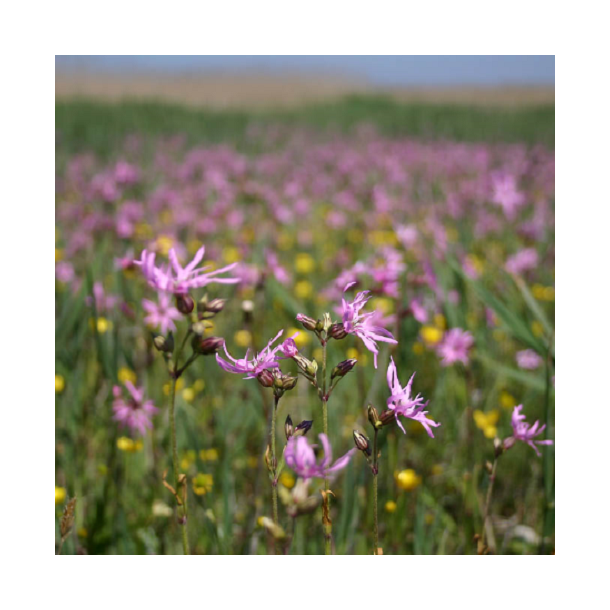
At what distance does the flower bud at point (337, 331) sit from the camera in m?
0.94

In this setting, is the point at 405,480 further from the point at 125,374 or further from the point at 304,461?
the point at 125,374

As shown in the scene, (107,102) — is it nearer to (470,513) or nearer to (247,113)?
(247,113)

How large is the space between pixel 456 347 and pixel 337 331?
4.17ft

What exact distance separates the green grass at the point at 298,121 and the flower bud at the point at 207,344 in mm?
7393

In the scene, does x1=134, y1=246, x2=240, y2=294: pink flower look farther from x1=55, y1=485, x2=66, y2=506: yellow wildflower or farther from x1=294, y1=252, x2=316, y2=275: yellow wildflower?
x1=294, y1=252, x2=316, y2=275: yellow wildflower

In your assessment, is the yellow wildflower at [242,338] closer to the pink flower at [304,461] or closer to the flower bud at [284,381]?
the flower bud at [284,381]

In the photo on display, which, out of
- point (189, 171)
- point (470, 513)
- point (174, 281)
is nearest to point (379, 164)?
point (189, 171)

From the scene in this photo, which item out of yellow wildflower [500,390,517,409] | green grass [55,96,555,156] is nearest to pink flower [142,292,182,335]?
yellow wildflower [500,390,517,409]

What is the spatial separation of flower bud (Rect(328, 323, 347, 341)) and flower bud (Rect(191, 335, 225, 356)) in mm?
198

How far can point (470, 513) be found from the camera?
167 centimetres

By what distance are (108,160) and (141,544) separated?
6.57 metres

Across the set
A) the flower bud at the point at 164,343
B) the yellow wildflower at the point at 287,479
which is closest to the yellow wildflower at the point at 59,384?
the yellow wildflower at the point at 287,479

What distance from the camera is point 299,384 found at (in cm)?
249

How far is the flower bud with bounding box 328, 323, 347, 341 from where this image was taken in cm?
94
